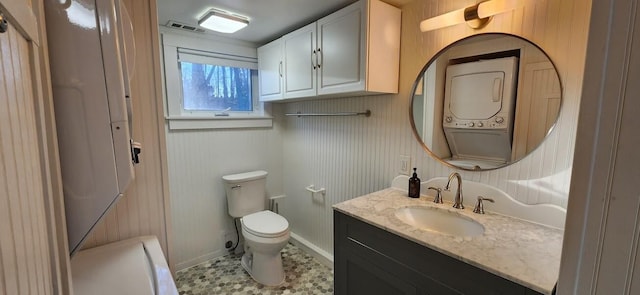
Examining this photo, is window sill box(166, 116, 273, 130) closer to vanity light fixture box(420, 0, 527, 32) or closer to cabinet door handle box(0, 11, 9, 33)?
vanity light fixture box(420, 0, 527, 32)

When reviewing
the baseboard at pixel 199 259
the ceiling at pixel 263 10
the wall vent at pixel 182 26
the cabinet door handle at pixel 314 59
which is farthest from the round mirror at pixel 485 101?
the baseboard at pixel 199 259

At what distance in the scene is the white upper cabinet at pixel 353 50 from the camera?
1545 mm

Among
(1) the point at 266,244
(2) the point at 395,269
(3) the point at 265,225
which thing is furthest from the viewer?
(3) the point at 265,225

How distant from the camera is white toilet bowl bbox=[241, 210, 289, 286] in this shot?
198 cm

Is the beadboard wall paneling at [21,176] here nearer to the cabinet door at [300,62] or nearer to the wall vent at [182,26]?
the cabinet door at [300,62]

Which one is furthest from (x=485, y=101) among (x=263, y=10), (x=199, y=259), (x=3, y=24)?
(x=199, y=259)

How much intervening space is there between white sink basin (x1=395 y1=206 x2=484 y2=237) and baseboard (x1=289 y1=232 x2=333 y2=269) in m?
1.06

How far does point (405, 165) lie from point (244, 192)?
55.2 inches

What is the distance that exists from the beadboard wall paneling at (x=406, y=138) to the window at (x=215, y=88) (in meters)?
0.44

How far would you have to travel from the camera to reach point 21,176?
1.28 ft

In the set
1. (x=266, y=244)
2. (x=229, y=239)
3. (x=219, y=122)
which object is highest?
(x=219, y=122)

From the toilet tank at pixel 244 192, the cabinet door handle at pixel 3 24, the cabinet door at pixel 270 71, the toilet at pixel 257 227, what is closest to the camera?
the cabinet door handle at pixel 3 24

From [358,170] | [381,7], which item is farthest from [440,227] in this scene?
[381,7]

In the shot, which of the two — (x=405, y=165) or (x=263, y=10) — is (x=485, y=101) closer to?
(x=405, y=165)
